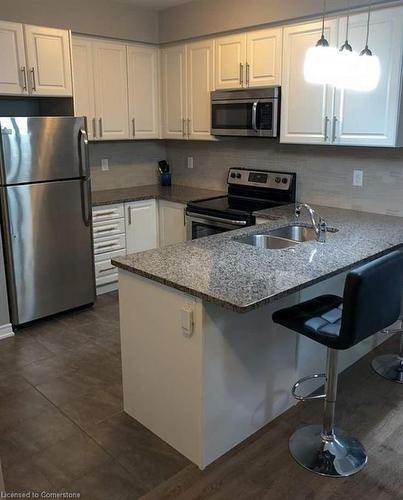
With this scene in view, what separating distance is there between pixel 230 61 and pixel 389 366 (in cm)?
268

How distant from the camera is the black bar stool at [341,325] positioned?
1.87m

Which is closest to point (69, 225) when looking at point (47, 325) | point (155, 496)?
point (47, 325)

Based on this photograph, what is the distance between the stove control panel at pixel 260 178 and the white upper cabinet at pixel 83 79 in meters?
1.38

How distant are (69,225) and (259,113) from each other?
174 centimetres

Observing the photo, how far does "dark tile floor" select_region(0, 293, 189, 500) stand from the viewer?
2.10 metres

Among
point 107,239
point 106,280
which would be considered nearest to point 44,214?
point 107,239

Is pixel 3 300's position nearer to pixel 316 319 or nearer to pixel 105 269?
pixel 105 269

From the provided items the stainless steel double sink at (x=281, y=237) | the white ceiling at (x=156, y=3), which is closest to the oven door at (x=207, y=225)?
the stainless steel double sink at (x=281, y=237)

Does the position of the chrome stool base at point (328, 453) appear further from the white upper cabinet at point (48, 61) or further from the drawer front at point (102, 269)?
the white upper cabinet at point (48, 61)

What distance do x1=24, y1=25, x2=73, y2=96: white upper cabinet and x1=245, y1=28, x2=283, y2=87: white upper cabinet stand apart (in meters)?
1.43

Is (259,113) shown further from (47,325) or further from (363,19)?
(47,325)

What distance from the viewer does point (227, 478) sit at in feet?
6.84

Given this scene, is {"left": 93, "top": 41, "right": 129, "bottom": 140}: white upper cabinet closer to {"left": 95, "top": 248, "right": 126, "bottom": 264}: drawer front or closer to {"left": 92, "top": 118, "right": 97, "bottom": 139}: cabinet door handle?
{"left": 92, "top": 118, "right": 97, "bottom": 139}: cabinet door handle

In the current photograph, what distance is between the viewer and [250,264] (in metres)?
2.25
